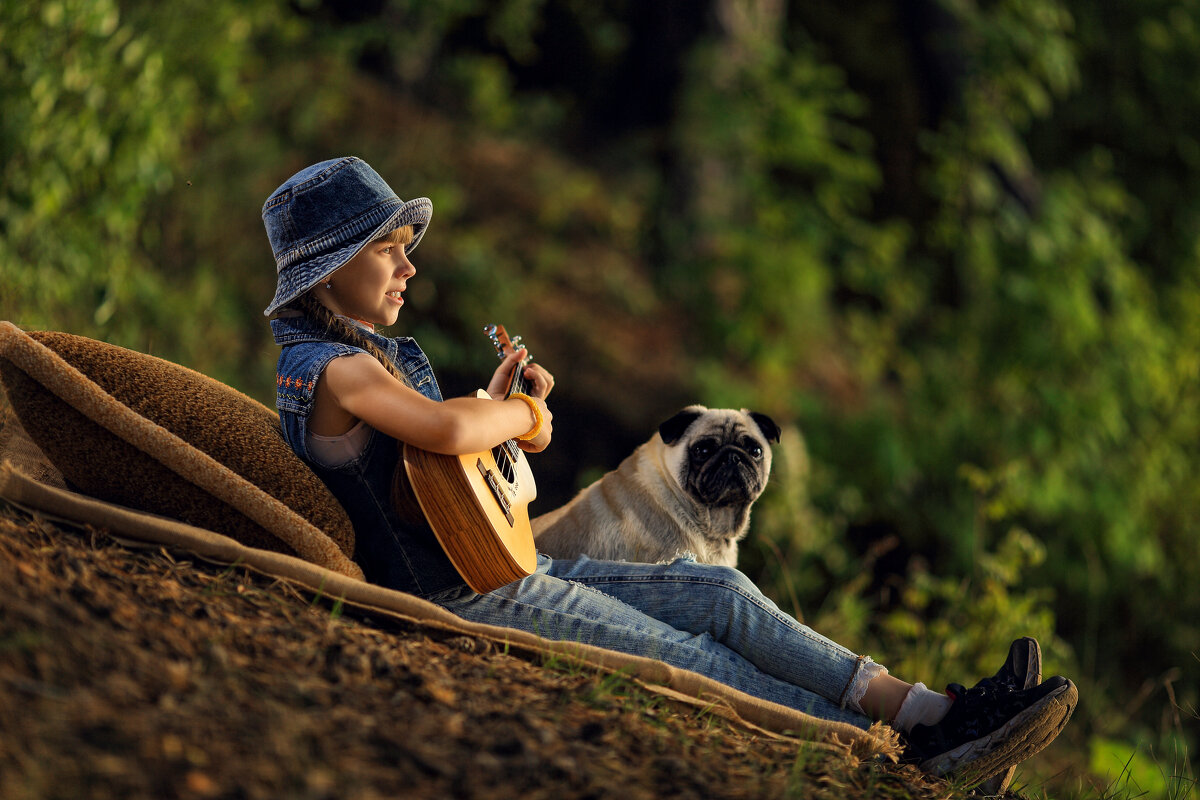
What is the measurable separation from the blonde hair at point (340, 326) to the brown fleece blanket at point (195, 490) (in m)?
0.36

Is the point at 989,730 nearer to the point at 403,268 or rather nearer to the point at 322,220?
the point at 403,268

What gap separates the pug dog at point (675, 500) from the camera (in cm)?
353

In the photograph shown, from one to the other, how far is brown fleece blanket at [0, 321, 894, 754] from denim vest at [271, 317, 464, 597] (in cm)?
7

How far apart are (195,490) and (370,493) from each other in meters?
0.48

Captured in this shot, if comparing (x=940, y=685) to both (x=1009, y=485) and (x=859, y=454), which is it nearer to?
(x=1009, y=485)

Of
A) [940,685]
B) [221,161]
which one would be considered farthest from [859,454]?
[221,161]

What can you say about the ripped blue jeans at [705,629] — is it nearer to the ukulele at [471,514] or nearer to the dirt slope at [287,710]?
the ukulele at [471,514]

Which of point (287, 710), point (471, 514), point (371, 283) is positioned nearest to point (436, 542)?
point (471, 514)

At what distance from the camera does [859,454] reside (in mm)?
8664

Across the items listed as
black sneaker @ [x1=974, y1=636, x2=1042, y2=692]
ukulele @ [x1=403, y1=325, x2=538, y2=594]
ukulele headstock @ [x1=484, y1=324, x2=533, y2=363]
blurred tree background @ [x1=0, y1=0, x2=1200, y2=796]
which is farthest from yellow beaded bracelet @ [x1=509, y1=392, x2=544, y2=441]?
blurred tree background @ [x1=0, y1=0, x2=1200, y2=796]

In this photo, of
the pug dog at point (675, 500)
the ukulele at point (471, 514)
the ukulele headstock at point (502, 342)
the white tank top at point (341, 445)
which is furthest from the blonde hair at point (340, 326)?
the pug dog at point (675, 500)

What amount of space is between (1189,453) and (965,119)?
3.74m

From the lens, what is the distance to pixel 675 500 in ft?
11.8

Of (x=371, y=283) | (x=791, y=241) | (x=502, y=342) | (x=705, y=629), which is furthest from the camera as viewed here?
(x=791, y=241)
